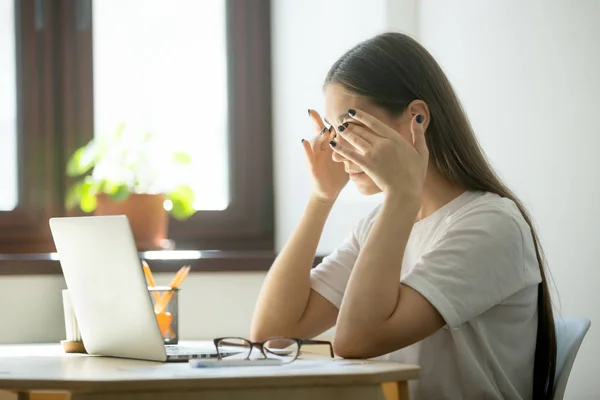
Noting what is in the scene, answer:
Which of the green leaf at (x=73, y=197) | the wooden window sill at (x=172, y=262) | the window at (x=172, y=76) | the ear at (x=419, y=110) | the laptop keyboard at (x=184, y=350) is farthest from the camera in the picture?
the window at (x=172, y=76)

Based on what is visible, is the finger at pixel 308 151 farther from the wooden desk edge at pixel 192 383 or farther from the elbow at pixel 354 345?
the wooden desk edge at pixel 192 383

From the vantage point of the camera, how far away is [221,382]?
1.17 meters

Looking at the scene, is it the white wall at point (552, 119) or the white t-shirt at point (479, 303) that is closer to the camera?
the white t-shirt at point (479, 303)

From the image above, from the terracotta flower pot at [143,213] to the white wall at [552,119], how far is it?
0.94 m

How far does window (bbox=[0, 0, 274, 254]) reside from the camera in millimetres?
2816

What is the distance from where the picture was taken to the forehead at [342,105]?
5.59 feet

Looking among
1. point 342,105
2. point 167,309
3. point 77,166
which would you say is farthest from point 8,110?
point 342,105

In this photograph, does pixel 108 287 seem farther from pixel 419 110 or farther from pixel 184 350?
pixel 419 110

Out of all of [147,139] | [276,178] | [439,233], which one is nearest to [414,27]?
[276,178]

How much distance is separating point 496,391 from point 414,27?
1372mm

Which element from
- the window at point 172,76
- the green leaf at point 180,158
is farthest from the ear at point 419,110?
the window at point 172,76

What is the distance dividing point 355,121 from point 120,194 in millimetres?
1158

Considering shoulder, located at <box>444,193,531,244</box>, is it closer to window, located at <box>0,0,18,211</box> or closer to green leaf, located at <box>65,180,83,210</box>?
green leaf, located at <box>65,180,83,210</box>

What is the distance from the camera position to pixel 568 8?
1980mm
